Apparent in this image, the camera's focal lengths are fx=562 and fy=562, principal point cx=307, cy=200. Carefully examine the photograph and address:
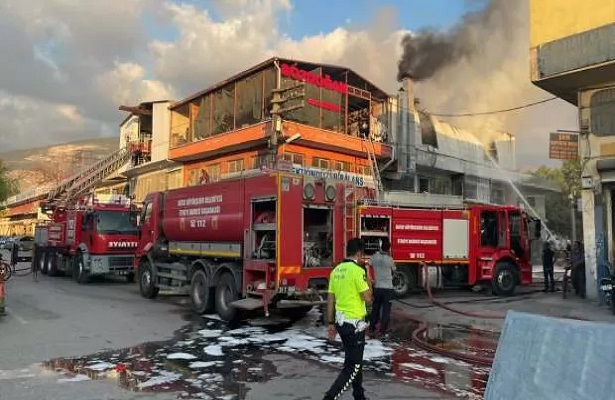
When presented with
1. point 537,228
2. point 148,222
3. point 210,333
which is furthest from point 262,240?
point 537,228

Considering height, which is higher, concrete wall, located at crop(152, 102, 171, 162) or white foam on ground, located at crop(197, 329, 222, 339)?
concrete wall, located at crop(152, 102, 171, 162)

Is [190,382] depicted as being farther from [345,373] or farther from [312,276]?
[312,276]

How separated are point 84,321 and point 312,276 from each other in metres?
4.72

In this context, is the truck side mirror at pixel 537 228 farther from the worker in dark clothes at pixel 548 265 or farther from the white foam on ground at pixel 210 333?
the white foam on ground at pixel 210 333

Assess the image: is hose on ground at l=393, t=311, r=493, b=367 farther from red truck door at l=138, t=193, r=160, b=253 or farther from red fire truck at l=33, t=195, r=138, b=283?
red fire truck at l=33, t=195, r=138, b=283

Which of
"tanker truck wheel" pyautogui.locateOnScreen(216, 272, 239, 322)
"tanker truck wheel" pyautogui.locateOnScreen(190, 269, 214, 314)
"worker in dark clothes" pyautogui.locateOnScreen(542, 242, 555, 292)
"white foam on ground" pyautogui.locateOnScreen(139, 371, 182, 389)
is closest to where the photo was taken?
"white foam on ground" pyautogui.locateOnScreen(139, 371, 182, 389)

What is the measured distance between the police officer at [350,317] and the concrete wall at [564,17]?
1173 centimetres

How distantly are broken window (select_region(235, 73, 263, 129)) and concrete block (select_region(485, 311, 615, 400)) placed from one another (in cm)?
2441

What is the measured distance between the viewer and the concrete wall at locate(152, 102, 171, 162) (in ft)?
117

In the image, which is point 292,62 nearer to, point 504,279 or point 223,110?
point 223,110

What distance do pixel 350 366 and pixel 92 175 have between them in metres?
41.1

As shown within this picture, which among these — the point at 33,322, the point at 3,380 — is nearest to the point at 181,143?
the point at 33,322

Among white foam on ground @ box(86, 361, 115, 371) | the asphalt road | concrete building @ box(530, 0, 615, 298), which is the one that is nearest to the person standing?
the asphalt road

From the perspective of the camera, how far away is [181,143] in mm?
Answer: 34344
